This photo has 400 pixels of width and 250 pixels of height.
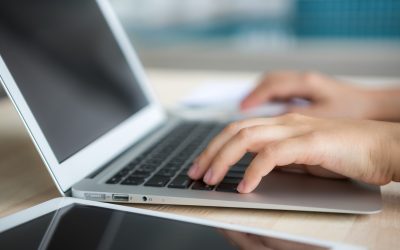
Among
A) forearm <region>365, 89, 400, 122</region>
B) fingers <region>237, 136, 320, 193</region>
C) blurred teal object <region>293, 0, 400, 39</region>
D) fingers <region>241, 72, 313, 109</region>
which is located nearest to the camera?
fingers <region>237, 136, 320, 193</region>

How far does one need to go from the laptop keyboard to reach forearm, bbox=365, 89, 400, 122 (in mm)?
326

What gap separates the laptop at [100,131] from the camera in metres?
0.64

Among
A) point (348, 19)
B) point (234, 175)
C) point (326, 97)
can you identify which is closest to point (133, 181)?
point (234, 175)

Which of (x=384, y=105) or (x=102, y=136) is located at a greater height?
(x=102, y=136)

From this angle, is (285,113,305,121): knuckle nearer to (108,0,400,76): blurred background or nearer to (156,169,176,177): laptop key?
(156,169,176,177): laptop key

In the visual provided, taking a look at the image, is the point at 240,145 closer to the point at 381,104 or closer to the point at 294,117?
the point at 294,117

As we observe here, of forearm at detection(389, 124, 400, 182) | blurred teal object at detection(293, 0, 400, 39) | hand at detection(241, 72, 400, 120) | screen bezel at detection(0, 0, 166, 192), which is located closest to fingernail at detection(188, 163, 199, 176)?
screen bezel at detection(0, 0, 166, 192)

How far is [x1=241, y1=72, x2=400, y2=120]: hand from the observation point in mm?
1045

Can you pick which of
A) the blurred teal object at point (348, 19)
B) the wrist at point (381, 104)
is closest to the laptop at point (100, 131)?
the wrist at point (381, 104)

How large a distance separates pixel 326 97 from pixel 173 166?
47 centimetres

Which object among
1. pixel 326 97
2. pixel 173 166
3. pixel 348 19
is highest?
pixel 173 166

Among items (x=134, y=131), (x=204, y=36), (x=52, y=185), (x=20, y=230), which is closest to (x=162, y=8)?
(x=204, y=36)

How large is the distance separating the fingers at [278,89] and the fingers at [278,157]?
1.61 ft

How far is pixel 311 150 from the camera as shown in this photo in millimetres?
648
